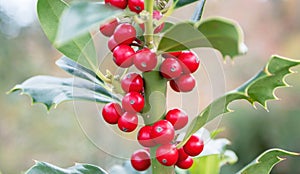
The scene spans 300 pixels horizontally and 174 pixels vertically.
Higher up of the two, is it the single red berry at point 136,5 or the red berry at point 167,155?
the single red berry at point 136,5

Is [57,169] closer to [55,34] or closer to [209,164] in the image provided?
[55,34]

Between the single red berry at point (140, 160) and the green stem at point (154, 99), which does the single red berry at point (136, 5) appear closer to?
the green stem at point (154, 99)

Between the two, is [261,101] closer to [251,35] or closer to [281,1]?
[251,35]

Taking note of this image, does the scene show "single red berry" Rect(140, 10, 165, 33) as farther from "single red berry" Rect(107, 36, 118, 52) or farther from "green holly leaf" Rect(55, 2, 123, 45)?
"green holly leaf" Rect(55, 2, 123, 45)

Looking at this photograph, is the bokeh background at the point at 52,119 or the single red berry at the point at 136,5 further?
the bokeh background at the point at 52,119

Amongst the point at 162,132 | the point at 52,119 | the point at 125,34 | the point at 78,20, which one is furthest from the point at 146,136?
the point at 52,119

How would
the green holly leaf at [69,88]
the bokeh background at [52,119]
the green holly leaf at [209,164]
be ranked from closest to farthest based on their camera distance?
the green holly leaf at [69,88], the green holly leaf at [209,164], the bokeh background at [52,119]

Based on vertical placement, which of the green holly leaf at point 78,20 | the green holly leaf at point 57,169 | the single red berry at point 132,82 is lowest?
the green holly leaf at point 57,169

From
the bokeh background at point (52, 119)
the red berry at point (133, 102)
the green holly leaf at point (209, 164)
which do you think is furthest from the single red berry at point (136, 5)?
the bokeh background at point (52, 119)

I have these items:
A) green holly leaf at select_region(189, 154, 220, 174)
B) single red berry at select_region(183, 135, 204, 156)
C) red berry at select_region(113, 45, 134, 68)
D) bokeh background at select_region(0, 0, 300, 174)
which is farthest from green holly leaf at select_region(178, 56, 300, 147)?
bokeh background at select_region(0, 0, 300, 174)
